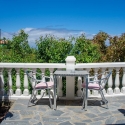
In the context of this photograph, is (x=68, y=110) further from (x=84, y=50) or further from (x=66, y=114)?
(x=84, y=50)

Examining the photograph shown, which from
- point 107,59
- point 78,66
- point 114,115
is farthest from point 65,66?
point 107,59

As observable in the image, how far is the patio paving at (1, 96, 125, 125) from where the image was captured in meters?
4.15

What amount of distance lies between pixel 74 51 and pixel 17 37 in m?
10.7

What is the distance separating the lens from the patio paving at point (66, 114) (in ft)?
13.6

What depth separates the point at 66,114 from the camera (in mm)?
4562

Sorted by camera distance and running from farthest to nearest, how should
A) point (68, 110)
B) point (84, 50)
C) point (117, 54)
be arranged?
point (117, 54), point (84, 50), point (68, 110)

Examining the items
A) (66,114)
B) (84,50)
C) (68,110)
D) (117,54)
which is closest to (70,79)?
(68,110)

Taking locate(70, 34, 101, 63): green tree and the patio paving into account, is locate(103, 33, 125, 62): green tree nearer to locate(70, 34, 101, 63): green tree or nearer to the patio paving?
locate(70, 34, 101, 63): green tree

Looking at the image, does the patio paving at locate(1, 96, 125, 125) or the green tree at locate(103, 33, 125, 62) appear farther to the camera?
the green tree at locate(103, 33, 125, 62)

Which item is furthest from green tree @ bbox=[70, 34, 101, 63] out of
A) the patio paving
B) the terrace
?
the patio paving

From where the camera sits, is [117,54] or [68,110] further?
[117,54]

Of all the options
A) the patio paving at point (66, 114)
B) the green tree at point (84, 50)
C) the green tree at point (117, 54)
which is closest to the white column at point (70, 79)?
the patio paving at point (66, 114)

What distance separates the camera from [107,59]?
10.2 metres

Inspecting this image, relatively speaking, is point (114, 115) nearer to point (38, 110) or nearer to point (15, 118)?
point (38, 110)
